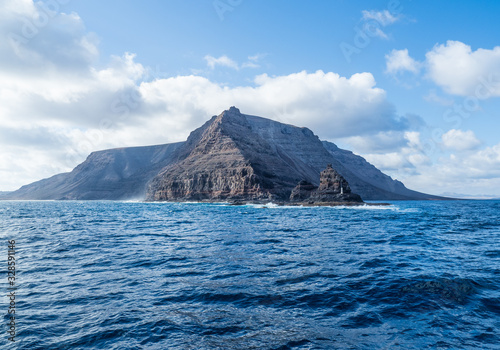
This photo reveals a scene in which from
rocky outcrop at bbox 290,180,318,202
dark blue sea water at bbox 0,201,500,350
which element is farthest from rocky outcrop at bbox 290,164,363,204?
dark blue sea water at bbox 0,201,500,350

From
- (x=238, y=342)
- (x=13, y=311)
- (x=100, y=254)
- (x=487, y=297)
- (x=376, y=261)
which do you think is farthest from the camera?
(x=100, y=254)

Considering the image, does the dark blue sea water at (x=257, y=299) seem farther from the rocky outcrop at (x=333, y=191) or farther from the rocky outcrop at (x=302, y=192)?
the rocky outcrop at (x=302, y=192)

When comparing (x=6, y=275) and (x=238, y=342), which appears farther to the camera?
(x=6, y=275)

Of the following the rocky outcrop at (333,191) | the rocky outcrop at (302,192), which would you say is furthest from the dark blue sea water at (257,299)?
the rocky outcrop at (302,192)

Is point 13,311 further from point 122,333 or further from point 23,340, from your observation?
point 122,333

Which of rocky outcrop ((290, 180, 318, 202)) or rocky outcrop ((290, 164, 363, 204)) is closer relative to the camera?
rocky outcrop ((290, 164, 363, 204))

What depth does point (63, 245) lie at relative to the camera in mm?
25312

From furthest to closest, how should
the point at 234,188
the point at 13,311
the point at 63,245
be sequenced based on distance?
the point at 234,188, the point at 63,245, the point at 13,311

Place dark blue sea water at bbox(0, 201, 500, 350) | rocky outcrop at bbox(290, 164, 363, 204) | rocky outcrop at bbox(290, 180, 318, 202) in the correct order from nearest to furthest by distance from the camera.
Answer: dark blue sea water at bbox(0, 201, 500, 350) → rocky outcrop at bbox(290, 164, 363, 204) → rocky outcrop at bbox(290, 180, 318, 202)

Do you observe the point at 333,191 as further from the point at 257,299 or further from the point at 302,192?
the point at 257,299

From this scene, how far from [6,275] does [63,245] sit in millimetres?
9623

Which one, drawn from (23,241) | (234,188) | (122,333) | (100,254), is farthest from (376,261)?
(234,188)

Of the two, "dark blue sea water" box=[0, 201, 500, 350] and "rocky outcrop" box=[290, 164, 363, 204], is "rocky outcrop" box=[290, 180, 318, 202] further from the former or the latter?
"dark blue sea water" box=[0, 201, 500, 350]

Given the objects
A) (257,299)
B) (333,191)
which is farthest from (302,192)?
(257,299)
